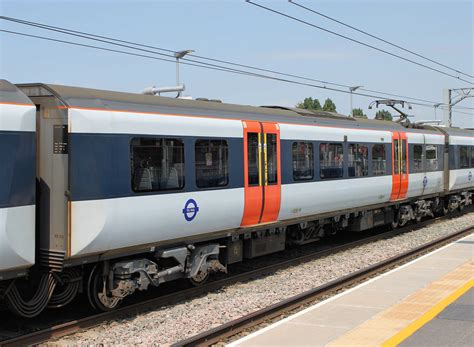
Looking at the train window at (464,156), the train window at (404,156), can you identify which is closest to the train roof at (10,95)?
Result: the train window at (404,156)

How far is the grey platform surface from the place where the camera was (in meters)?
6.20

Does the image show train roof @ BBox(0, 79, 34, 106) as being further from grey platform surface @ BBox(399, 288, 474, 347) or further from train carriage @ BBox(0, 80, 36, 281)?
grey platform surface @ BBox(399, 288, 474, 347)

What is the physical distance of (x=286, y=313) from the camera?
842 centimetres

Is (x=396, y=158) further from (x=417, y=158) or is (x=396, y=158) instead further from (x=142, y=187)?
(x=142, y=187)

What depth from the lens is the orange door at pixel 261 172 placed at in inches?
401

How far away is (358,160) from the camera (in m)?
14.0

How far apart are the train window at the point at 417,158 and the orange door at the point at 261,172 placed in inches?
309

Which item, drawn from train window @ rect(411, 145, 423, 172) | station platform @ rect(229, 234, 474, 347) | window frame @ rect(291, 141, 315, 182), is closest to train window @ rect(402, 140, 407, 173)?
train window @ rect(411, 145, 423, 172)

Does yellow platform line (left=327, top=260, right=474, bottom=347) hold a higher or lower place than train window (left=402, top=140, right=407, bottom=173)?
lower

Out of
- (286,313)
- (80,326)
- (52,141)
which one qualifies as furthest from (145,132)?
(286,313)

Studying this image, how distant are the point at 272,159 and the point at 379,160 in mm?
5405

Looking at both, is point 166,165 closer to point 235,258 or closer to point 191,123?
point 191,123

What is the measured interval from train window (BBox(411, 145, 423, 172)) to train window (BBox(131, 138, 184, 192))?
10.6 metres

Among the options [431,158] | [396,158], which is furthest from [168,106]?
[431,158]
